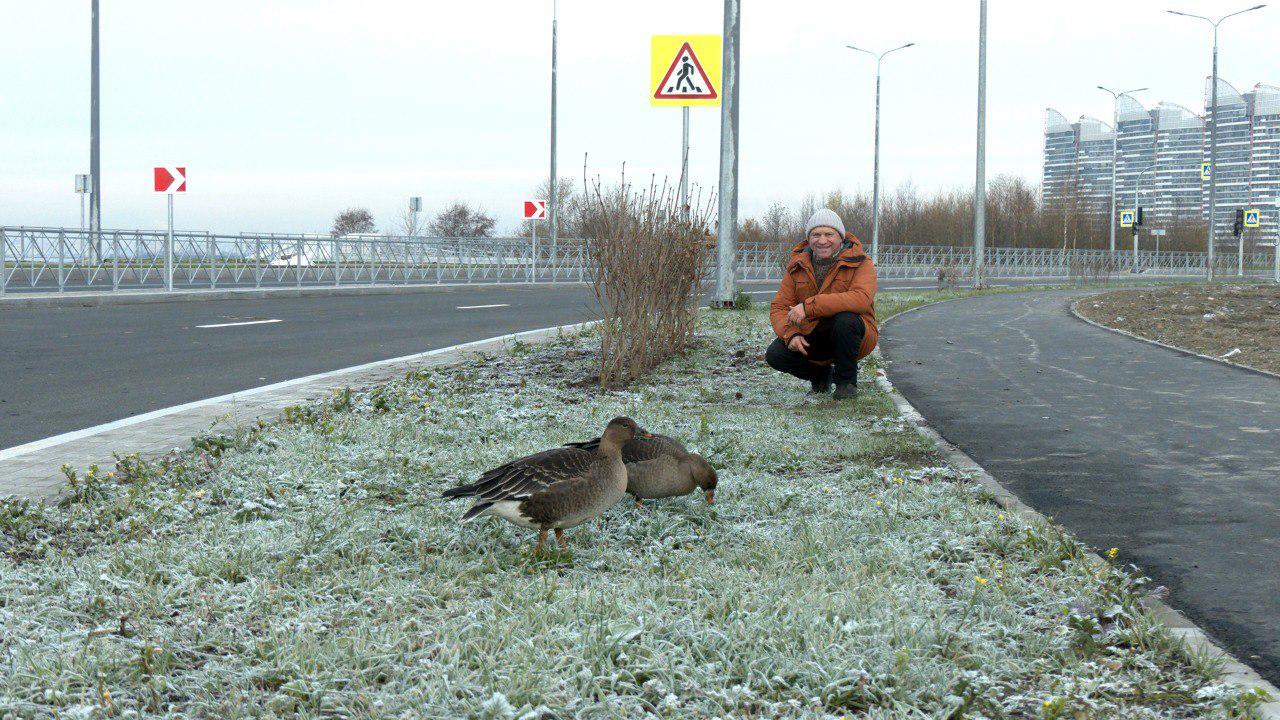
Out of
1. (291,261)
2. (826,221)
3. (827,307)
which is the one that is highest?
(291,261)

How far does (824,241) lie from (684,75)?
17.5 ft

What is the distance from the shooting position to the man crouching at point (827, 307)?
7883mm

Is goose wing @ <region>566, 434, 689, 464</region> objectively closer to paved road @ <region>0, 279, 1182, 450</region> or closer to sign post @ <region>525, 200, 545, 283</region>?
paved road @ <region>0, 279, 1182, 450</region>

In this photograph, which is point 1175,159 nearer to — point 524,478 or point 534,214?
point 534,214

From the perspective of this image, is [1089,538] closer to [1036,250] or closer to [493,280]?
[493,280]

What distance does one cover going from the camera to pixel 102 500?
479 centimetres

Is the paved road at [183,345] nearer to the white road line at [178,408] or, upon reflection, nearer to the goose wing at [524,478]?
the white road line at [178,408]

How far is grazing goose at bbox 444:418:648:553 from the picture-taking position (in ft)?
12.8

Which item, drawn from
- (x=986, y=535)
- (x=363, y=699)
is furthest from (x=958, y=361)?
(x=363, y=699)

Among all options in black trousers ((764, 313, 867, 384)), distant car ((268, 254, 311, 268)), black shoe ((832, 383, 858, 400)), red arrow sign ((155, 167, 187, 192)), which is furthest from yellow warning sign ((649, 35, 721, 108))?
distant car ((268, 254, 311, 268))

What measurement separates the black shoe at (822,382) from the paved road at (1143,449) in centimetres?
71

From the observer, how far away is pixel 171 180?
2283 cm

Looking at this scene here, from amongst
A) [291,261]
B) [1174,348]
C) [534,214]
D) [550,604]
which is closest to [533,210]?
[534,214]

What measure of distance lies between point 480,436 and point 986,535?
3.07m
